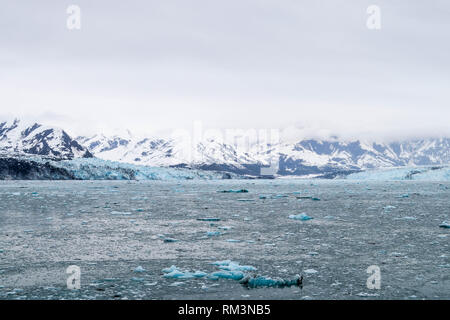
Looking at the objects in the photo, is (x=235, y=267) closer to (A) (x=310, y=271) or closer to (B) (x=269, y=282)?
(B) (x=269, y=282)

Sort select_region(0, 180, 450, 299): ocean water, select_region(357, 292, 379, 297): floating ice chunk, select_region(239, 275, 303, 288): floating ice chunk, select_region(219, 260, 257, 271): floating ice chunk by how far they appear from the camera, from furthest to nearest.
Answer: select_region(219, 260, 257, 271): floating ice chunk
select_region(239, 275, 303, 288): floating ice chunk
select_region(0, 180, 450, 299): ocean water
select_region(357, 292, 379, 297): floating ice chunk

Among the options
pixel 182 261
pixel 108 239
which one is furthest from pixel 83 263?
pixel 108 239

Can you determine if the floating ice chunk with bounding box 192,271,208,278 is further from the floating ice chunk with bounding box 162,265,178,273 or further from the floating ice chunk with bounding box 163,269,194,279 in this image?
the floating ice chunk with bounding box 162,265,178,273

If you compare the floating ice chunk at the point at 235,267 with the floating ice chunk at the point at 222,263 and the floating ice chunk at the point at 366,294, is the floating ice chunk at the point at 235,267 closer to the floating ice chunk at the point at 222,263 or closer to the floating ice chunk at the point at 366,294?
the floating ice chunk at the point at 222,263

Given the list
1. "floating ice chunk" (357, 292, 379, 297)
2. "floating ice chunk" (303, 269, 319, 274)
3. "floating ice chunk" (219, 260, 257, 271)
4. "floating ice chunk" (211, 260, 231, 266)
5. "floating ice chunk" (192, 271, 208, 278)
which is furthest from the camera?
"floating ice chunk" (211, 260, 231, 266)

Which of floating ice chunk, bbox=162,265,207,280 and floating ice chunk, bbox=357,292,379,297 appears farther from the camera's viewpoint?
floating ice chunk, bbox=162,265,207,280

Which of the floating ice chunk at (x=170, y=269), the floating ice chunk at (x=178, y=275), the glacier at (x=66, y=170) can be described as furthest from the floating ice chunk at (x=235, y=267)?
the glacier at (x=66, y=170)

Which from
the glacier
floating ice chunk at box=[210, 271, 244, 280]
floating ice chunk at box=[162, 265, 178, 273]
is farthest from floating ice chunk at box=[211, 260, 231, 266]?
the glacier

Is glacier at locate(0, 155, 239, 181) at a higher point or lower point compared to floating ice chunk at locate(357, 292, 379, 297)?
lower

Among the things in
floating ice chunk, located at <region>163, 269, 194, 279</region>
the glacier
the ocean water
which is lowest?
the glacier

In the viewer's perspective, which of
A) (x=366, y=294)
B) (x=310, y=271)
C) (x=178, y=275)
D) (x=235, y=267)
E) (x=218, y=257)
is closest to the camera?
(x=366, y=294)

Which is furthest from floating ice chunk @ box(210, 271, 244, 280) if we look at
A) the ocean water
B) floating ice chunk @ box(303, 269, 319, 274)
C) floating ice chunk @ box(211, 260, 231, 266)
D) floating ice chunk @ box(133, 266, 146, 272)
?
floating ice chunk @ box(133, 266, 146, 272)

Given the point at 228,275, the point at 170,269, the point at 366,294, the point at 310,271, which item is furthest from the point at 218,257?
the point at 366,294

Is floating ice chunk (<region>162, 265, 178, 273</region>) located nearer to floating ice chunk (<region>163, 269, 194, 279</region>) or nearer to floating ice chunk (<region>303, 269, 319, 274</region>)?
floating ice chunk (<region>163, 269, 194, 279</region>)
